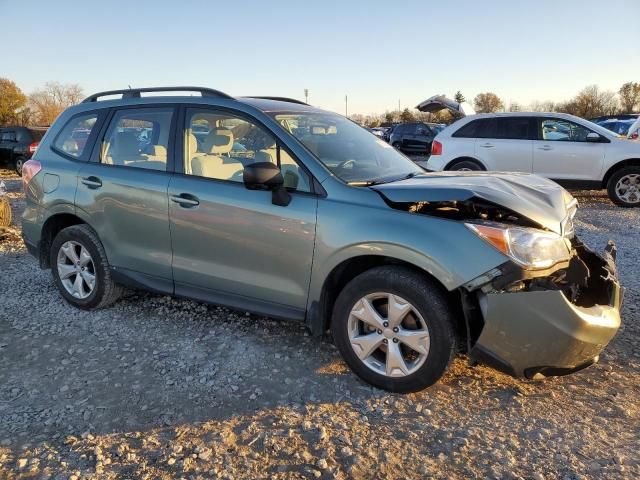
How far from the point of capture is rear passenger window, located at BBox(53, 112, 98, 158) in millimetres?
4430

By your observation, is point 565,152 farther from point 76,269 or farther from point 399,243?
point 76,269

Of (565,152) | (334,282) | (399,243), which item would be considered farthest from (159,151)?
(565,152)

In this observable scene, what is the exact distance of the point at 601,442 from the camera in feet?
8.78

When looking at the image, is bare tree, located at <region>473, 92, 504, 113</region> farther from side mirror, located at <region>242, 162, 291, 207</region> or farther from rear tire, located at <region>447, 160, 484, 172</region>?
side mirror, located at <region>242, 162, 291, 207</region>

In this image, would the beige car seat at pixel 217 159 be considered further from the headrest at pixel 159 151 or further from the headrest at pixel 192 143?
the headrest at pixel 159 151

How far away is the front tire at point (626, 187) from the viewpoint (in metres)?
9.42

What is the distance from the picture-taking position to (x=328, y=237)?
3184 mm

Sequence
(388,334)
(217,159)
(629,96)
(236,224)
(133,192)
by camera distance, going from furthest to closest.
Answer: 1. (629,96)
2. (133,192)
3. (217,159)
4. (236,224)
5. (388,334)

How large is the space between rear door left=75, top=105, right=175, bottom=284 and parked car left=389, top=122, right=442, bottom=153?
18975mm

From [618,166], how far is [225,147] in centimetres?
851

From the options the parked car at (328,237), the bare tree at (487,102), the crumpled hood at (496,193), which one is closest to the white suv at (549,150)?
the parked car at (328,237)

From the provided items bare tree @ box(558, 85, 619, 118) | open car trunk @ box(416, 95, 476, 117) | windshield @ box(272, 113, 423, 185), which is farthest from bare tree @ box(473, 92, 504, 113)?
windshield @ box(272, 113, 423, 185)

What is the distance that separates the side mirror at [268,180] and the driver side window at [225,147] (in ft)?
0.46

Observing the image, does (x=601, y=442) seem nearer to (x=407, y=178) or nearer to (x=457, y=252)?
(x=457, y=252)
